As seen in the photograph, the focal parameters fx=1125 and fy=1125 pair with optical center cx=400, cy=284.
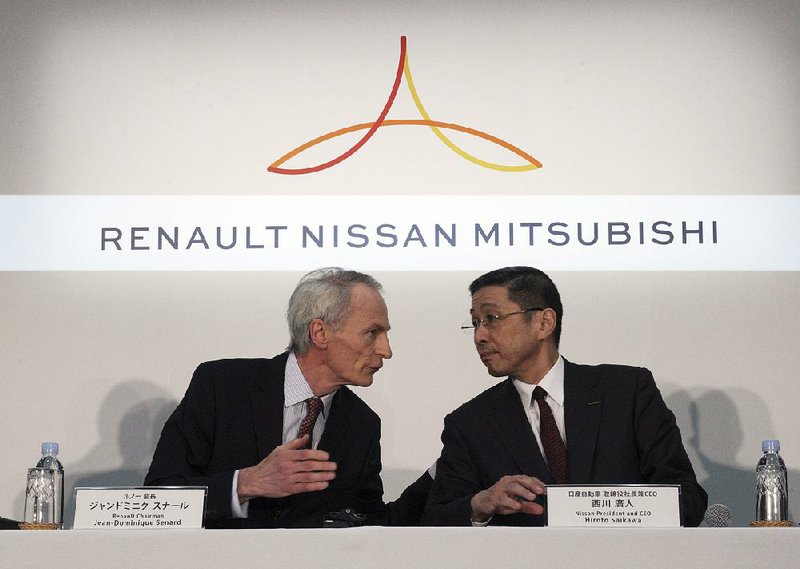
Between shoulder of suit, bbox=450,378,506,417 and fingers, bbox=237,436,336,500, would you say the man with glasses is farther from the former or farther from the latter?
fingers, bbox=237,436,336,500

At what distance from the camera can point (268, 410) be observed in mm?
3100

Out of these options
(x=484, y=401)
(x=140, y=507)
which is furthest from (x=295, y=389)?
(x=140, y=507)

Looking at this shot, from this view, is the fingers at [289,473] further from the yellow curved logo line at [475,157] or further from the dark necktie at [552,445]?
the yellow curved logo line at [475,157]

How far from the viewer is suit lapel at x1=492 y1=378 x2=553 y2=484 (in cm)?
299

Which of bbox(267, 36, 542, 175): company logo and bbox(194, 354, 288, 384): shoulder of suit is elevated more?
bbox(267, 36, 542, 175): company logo

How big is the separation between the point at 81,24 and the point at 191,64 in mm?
421

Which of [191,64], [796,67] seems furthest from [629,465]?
[191,64]

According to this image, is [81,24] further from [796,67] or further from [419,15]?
[796,67]

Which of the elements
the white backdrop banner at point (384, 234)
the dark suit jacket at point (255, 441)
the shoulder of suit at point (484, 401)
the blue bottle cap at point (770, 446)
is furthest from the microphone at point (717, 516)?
the white backdrop banner at point (384, 234)

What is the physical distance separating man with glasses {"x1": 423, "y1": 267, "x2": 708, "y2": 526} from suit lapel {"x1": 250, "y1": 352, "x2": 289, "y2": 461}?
46 cm

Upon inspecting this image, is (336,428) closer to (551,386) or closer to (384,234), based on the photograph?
(551,386)

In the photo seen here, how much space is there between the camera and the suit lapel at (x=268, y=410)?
306 cm

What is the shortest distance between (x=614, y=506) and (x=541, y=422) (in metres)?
0.86

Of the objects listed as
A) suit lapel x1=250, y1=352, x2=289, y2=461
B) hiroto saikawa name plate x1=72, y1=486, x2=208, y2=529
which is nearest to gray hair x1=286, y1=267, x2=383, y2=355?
suit lapel x1=250, y1=352, x2=289, y2=461
